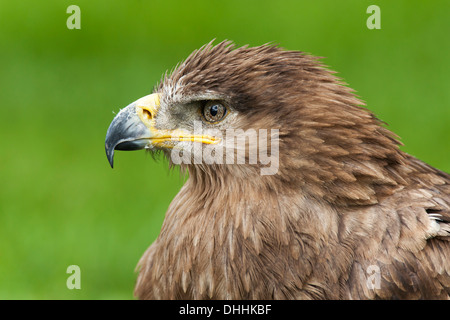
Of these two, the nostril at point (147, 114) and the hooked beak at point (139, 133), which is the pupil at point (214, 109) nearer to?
the hooked beak at point (139, 133)

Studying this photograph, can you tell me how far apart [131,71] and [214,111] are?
15.6 feet

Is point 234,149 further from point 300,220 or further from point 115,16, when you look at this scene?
point 115,16

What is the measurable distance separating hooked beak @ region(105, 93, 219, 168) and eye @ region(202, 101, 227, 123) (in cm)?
10

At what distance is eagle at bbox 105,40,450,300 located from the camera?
3.57 metres

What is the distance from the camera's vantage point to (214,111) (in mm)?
3785

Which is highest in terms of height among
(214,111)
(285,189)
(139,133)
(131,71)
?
(131,71)

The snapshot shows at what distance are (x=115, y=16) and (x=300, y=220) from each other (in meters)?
5.55

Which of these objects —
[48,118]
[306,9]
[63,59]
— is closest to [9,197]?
[48,118]

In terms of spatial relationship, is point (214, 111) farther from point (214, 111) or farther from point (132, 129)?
point (132, 129)

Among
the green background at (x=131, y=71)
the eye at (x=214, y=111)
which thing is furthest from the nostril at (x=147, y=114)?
the green background at (x=131, y=71)

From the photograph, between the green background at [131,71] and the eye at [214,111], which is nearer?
the eye at [214,111]

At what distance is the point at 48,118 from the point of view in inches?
330

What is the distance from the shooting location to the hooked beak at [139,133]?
3834mm

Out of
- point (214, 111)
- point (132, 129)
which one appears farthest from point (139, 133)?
point (214, 111)
